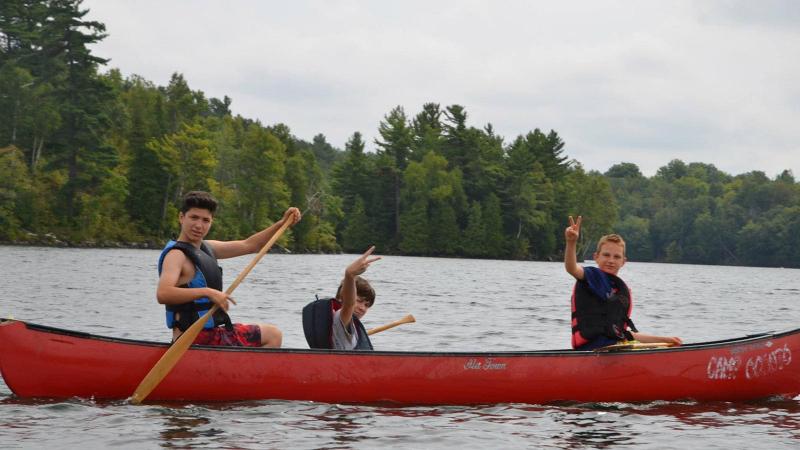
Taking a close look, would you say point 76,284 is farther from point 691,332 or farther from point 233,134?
point 233,134

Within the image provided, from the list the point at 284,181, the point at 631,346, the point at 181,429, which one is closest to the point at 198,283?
the point at 181,429

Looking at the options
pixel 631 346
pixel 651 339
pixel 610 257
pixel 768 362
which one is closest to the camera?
pixel 610 257

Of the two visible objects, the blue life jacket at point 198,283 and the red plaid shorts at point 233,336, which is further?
the red plaid shorts at point 233,336

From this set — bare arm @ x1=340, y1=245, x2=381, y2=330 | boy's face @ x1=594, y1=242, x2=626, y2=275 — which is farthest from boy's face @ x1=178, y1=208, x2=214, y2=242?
boy's face @ x1=594, y1=242, x2=626, y2=275

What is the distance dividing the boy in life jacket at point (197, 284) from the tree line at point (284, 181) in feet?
152

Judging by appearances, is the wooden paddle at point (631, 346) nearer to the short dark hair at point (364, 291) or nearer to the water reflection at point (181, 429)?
the short dark hair at point (364, 291)

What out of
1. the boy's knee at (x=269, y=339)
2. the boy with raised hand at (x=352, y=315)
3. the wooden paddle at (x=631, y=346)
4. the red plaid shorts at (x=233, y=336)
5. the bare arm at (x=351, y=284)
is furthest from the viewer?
the wooden paddle at (x=631, y=346)

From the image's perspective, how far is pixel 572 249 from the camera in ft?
25.6

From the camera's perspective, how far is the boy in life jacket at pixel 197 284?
24.8 feet

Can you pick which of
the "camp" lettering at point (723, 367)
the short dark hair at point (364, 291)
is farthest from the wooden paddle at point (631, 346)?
the short dark hair at point (364, 291)

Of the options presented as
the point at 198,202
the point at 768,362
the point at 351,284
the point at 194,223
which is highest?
the point at 198,202

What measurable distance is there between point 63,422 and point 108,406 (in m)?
0.62

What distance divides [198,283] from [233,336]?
2.35 feet

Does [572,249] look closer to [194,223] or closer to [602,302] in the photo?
[602,302]
